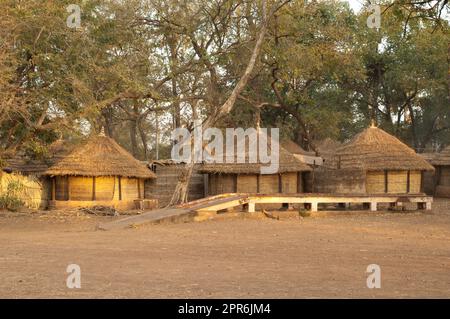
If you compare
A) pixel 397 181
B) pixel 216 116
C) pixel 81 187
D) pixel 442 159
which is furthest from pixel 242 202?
pixel 442 159

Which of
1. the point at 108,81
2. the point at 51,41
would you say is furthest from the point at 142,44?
the point at 51,41

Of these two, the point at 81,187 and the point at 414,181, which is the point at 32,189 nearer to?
the point at 81,187

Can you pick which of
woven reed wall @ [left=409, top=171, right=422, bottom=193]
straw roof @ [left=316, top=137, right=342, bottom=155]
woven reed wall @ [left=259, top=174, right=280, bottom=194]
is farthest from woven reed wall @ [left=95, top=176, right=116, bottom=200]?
straw roof @ [left=316, top=137, right=342, bottom=155]

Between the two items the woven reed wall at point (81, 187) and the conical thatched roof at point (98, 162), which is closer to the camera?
the conical thatched roof at point (98, 162)

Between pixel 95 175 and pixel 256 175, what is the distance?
238 inches

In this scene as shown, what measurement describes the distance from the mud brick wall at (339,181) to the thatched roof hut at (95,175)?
703cm

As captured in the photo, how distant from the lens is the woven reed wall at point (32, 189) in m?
23.7

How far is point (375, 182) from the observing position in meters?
27.1

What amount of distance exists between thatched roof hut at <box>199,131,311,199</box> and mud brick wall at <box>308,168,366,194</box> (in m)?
1.30

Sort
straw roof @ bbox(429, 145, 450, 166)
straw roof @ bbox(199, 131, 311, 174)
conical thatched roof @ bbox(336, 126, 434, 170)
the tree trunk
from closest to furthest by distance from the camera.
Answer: the tree trunk < straw roof @ bbox(199, 131, 311, 174) < conical thatched roof @ bbox(336, 126, 434, 170) < straw roof @ bbox(429, 145, 450, 166)

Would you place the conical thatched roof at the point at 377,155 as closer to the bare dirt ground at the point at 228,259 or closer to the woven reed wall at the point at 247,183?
the woven reed wall at the point at 247,183

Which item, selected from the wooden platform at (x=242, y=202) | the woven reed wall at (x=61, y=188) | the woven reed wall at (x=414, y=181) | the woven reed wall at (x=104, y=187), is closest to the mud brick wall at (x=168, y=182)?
the woven reed wall at (x=104, y=187)

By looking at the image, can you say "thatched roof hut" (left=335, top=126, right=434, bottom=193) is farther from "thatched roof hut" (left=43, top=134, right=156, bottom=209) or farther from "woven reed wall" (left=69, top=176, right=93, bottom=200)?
"woven reed wall" (left=69, top=176, right=93, bottom=200)

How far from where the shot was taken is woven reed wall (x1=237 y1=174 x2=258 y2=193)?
25.7 meters
